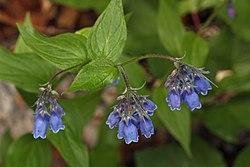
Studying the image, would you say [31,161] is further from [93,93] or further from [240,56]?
[240,56]

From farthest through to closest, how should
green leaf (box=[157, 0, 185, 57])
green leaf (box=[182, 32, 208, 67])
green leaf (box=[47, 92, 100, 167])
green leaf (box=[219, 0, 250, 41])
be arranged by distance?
green leaf (box=[219, 0, 250, 41]), green leaf (box=[157, 0, 185, 57]), green leaf (box=[182, 32, 208, 67]), green leaf (box=[47, 92, 100, 167])

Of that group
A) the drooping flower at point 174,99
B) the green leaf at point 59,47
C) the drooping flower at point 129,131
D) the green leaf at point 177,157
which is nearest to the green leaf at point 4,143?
the green leaf at point 177,157

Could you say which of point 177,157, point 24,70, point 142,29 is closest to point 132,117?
point 24,70

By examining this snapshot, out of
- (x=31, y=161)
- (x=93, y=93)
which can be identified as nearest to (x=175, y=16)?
(x=93, y=93)

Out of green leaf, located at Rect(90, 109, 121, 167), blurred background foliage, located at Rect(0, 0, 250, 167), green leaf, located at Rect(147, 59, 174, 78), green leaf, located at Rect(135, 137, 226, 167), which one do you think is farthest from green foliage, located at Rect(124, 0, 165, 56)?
green leaf, located at Rect(135, 137, 226, 167)

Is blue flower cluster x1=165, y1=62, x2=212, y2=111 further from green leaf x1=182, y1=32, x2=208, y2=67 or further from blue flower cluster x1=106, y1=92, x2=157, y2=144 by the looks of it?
→ green leaf x1=182, y1=32, x2=208, y2=67

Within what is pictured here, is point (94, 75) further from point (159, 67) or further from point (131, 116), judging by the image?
point (159, 67)
